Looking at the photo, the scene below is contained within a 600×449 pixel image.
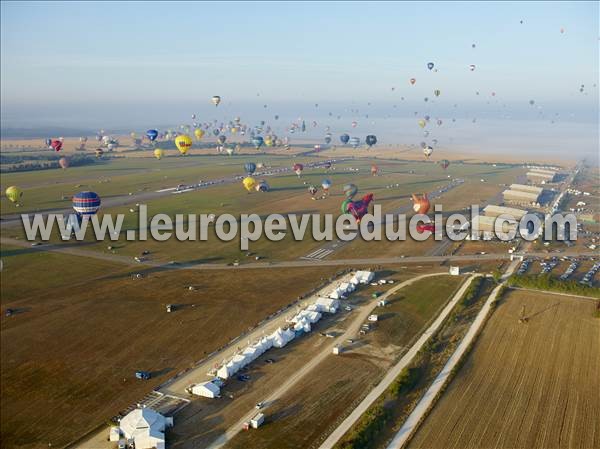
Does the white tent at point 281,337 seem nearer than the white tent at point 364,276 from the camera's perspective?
Yes

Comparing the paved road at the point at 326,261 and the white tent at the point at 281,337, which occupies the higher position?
the paved road at the point at 326,261

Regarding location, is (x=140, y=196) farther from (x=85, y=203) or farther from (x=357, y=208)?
(x=357, y=208)

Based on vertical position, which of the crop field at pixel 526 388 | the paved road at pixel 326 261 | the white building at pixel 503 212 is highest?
the white building at pixel 503 212

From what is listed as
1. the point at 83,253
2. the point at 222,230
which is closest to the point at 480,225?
the point at 222,230

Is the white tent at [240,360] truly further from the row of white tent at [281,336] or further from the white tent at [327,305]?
the white tent at [327,305]

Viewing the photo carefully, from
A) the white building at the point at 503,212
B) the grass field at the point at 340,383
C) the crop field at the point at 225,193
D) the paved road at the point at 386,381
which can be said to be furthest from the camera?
the white building at the point at 503,212

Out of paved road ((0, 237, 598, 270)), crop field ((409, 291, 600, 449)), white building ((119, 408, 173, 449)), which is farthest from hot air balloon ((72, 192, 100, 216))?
crop field ((409, 291, 600, 449))

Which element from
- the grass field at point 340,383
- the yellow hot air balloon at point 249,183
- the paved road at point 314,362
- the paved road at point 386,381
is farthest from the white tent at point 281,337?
the yellow hot air balloon at point 249,183
